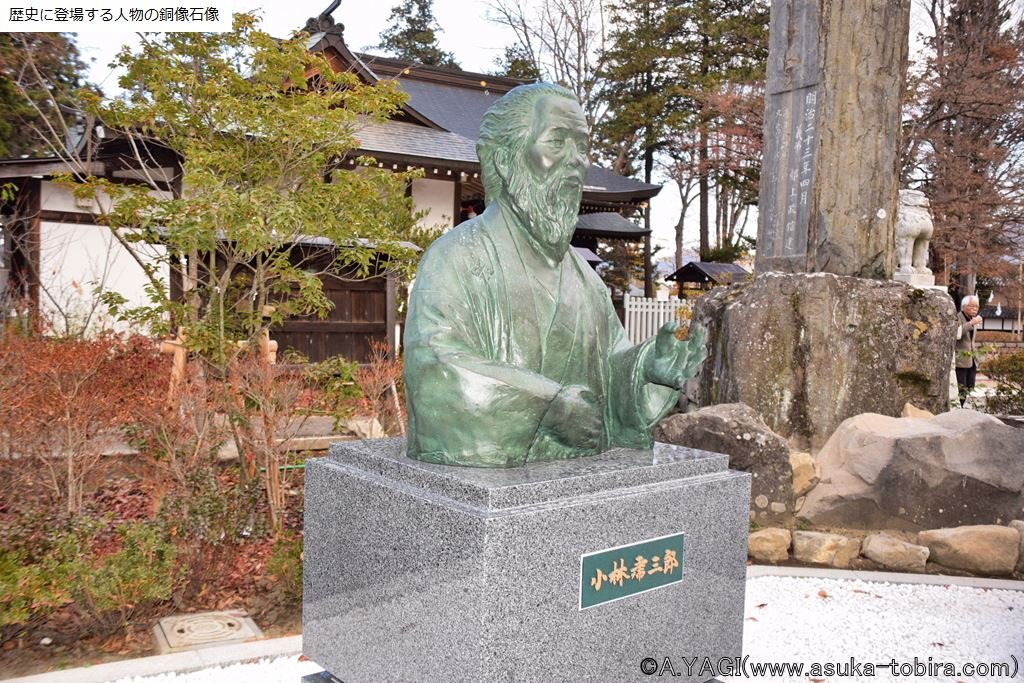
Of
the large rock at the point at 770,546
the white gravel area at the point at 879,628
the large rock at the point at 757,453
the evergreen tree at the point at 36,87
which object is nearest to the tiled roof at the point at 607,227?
the evergreen tree at the point at 36,87

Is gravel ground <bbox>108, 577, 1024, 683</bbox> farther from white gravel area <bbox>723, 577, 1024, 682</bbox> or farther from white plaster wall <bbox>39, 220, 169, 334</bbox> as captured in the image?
white plaster wall <bbox>39, 220, 169, 334</bbox>

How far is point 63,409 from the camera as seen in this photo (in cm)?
506

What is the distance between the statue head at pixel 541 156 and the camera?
2492 mm

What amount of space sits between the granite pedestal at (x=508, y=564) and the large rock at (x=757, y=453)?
8.31 ft

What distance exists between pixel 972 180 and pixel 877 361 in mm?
11990

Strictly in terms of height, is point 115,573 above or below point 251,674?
above

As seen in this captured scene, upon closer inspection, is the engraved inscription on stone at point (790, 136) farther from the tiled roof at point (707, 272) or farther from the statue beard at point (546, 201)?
the tiled roof at point (707, 272)

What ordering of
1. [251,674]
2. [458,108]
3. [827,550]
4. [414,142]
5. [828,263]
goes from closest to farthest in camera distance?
[251,674], [827,550], [828,263], [414,142], [458,108]

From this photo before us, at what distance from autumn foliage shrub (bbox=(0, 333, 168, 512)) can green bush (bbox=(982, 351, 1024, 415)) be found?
392 inches

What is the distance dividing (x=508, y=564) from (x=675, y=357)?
0.89 m

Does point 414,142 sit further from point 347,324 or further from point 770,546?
point 770,546

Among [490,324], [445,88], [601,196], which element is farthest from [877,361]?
[445,88]

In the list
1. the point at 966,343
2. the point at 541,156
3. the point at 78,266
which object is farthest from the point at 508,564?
the point at 966,343

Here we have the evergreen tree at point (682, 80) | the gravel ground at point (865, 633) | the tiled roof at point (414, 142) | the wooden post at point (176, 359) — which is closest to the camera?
the gravel ground at point (865, 633)
